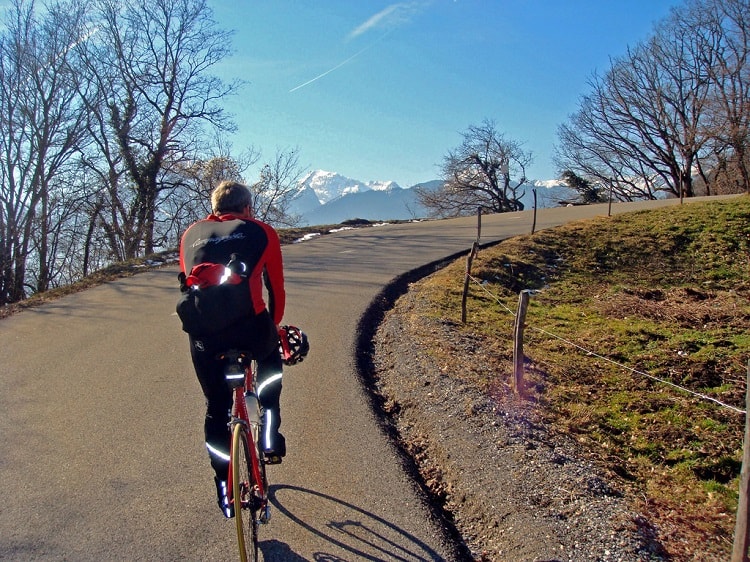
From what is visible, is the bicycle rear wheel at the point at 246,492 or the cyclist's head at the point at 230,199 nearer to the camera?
the bicycle rear wheel at the point at 246,492

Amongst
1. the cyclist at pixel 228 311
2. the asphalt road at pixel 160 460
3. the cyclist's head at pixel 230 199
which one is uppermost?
the cyclist's head at pixel 230 199

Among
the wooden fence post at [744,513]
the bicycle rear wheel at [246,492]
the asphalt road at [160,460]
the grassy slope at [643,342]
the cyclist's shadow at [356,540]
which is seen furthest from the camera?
the grassy slope at [643,342]

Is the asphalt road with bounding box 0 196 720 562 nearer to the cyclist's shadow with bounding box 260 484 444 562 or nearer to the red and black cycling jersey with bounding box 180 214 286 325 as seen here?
the cyclist's shadow with bounding box 260 484 444 562

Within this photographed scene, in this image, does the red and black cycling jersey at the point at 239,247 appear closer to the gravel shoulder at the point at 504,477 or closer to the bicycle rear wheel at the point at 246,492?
the bicycle rear wheel at the point at 246,492

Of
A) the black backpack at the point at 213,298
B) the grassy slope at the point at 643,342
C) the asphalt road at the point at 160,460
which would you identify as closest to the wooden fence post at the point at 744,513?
the grassy slope at the point at 643,342

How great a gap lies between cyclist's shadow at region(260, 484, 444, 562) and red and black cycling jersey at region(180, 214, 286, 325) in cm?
141

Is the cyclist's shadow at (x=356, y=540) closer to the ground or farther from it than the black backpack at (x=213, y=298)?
closer to the ground

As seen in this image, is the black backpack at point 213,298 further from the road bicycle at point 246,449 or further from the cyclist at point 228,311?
the road bicycle at point 246,449

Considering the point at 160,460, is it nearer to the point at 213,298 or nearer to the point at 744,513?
the point at 213,298

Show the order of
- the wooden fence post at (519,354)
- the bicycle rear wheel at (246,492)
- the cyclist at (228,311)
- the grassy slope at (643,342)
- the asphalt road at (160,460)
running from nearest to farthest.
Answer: the bicycle rear wheel at (246,492)
the cyclist at (228,311)
the asphalt road at (160,460)
the grassy slope at (643,342)
the wooden fence post at (519,354)

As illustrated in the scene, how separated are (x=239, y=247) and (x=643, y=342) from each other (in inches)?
253

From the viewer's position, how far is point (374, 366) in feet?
22.2

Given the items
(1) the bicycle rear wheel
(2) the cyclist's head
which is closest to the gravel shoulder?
(1) the bicycle rear wheel

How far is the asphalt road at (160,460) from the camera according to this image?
3346mm
